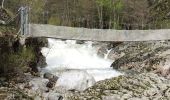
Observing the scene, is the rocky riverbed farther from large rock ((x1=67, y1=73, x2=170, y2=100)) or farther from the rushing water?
the rushing water

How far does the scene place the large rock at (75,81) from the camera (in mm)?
15266

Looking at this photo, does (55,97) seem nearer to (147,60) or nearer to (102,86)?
(102,86)

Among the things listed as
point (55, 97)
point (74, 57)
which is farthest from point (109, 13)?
point (55, 97)

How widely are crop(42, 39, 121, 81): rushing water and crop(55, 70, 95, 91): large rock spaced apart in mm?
9503

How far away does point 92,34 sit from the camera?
1752 cm

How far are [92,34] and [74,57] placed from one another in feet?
44.3

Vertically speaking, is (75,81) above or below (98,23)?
below

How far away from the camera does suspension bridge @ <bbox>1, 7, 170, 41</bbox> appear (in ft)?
51.9

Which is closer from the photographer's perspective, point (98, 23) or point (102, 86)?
point (102, 86)

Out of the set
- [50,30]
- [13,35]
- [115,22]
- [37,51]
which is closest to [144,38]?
[50,30]

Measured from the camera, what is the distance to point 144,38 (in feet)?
59.8

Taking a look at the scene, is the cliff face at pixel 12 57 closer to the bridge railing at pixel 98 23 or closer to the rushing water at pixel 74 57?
the rushing water at pixel 74 57

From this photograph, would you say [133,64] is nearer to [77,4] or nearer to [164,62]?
[164,62]

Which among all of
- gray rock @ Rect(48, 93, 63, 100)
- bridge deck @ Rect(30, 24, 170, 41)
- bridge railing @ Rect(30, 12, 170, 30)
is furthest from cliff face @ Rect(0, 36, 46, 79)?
bridge railing @ Rect(30, 12, 170, 30)
